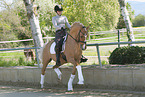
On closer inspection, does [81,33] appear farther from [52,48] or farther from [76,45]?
[52,48]

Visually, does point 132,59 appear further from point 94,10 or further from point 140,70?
point 94,10

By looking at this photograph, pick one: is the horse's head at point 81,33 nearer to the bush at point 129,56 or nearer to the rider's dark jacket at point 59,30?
the rider's dark jacket at point 59,30

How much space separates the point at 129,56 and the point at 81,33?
8.19 ft

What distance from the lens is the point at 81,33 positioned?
7363 millimetres

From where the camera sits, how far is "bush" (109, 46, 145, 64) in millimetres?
8664

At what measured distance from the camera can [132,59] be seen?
342 inches

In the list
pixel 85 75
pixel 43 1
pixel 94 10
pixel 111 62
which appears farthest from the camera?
pixel 43 1

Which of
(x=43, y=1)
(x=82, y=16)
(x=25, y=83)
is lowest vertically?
(x=25, y=83)

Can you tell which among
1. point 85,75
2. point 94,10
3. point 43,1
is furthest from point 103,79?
point 43,1

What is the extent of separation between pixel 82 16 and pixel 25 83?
17982 millimetres

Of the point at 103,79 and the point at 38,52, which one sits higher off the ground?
the point at 38,52

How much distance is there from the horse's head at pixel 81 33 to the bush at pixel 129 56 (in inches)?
87.1

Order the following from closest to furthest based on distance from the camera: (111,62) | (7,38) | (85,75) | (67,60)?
(67,60) → (85,75) → (111,62) → (7,38)

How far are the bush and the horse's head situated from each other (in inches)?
87.1
